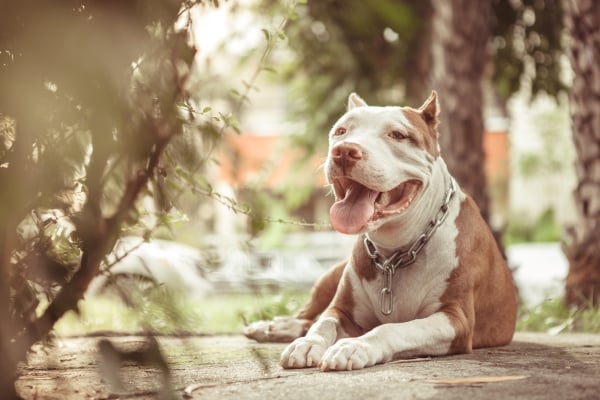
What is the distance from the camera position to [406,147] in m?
3.90

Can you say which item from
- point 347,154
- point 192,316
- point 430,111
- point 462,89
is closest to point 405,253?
point 347,154

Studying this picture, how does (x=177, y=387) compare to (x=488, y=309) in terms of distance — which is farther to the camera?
(x=488, y=309)

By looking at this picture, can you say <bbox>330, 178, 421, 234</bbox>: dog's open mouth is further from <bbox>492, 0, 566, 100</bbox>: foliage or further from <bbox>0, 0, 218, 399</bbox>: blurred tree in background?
<bbox>492, 0, 566, 100</bbox>: foliage

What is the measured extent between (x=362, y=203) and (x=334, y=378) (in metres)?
1.07

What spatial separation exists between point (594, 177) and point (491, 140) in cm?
1559

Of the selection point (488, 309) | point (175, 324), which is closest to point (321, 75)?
point (488, 309)

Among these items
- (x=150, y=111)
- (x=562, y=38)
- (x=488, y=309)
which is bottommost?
(x=488, y=309)

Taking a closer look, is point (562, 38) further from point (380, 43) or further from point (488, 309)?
point (488, 309)

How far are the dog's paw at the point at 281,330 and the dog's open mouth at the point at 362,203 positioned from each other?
1289 mm

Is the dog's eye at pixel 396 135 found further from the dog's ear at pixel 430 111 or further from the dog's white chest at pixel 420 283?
the dog's white chest at pixel 420 283

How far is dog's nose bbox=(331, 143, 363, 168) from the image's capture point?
362cm

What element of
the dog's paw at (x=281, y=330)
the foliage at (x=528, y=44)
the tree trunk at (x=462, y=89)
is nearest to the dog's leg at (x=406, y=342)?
the dog's paw at (x=281, y=330)

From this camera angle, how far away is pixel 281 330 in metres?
4.81

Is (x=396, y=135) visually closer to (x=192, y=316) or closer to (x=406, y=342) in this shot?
(x=406, y=342)
